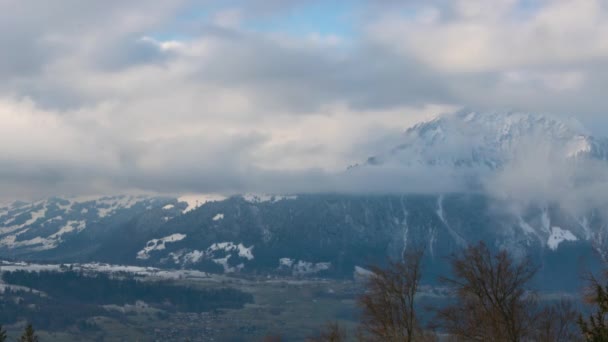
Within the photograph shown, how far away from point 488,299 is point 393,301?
12.4 meters

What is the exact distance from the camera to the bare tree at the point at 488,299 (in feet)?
198

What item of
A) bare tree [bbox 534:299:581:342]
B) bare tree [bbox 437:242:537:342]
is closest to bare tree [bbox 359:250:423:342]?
bare tree [bbox 437:242:537:342]

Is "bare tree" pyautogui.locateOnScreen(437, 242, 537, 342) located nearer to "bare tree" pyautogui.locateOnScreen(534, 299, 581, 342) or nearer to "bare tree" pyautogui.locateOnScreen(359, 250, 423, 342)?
"bare tree" pyautogui.locateOnScreen(534, 299, 581, 342)

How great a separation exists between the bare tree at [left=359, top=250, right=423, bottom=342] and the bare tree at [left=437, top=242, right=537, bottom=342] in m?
6.66

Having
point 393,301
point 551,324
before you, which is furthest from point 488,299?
point 393,301

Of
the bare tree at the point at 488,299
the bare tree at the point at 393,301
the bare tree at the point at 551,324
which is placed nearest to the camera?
the bare tree at the point at 488,299

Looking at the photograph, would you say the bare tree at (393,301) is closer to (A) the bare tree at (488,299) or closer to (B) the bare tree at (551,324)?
(A) the bare tree at (488,299)

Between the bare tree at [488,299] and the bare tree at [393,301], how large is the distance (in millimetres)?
6655

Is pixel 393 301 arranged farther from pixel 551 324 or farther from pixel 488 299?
pixel 551 324

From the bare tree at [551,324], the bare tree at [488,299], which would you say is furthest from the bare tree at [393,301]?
the bare tree at [551,324]

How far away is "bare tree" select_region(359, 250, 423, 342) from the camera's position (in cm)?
7138

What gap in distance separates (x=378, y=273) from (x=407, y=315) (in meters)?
4.61

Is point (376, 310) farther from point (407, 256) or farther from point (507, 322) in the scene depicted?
point (507, 322)

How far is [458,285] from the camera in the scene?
6431cm
